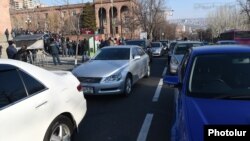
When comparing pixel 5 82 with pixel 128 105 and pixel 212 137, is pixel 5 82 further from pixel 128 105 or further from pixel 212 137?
A: pixel 128 105

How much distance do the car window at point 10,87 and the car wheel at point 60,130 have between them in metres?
0.61

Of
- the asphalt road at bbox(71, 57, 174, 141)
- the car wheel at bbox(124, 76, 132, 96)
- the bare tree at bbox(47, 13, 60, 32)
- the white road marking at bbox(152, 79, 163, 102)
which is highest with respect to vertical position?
the bare tree at bbox(47, 13, 60, 32)

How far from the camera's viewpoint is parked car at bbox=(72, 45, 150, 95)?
9203mm

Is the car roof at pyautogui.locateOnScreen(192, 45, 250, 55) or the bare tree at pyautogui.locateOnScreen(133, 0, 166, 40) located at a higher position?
the bare tree at pyautogui.locateOnScreen(133, 0, 166, 40)

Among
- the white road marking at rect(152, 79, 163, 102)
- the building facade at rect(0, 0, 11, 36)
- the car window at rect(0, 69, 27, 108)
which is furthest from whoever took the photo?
the building facade at rect(0, 0, 11, 36)

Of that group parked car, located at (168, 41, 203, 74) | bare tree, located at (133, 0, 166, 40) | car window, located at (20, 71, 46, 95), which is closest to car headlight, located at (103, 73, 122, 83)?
parked car, located at (168, 41, 203, 74)

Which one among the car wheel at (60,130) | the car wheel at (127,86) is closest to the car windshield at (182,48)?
the car wheel at (127,86)

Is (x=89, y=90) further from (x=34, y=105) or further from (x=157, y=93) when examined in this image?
(x=34, y=105)

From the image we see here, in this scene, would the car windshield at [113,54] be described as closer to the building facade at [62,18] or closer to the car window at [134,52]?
the car window at [134,52]

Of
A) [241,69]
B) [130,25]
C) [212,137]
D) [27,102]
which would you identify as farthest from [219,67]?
[130,25]

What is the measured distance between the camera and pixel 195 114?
11.7 feet

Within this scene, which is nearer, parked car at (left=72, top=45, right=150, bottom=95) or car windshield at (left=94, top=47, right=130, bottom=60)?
parked car at (left=72, top=45, right=150, bottom=95)

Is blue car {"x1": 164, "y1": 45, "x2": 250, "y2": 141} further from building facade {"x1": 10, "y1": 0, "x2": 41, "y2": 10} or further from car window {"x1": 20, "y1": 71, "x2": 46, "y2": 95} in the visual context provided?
building facade {"x1": 10, "y1": 0, "x2": 41, "y2": 10}

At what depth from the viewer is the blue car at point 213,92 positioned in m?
3.38
